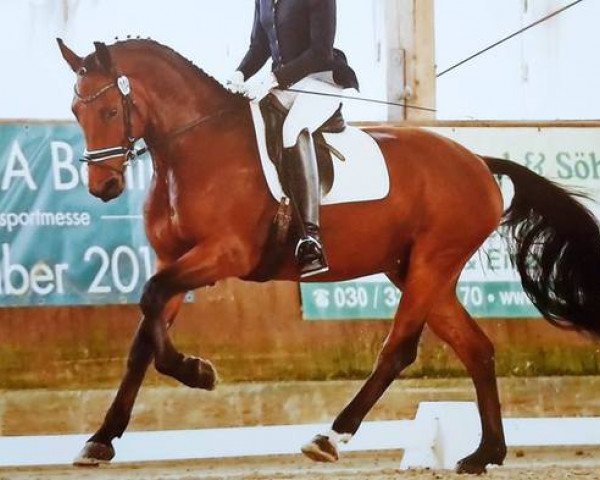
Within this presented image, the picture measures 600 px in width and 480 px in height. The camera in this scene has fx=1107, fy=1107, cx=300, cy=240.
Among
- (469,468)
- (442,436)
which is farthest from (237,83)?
(469,468)

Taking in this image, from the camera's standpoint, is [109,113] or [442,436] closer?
[109,113]

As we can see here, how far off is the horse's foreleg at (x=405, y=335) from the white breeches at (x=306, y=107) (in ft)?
2.03

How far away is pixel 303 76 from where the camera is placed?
381cm

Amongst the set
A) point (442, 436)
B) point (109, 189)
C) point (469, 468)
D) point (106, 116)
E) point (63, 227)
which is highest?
point (106, 116)

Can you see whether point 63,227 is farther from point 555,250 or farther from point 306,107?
point 555,250

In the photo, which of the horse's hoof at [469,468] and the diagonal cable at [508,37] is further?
the diagonal cable at [508,37]

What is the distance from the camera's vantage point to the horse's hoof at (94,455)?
12.7 feet

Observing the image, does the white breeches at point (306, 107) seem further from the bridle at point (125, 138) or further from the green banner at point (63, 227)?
the green banner at point (63, 227)

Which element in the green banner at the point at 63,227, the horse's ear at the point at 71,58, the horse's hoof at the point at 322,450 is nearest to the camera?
the horse's ear at the point at 71,58

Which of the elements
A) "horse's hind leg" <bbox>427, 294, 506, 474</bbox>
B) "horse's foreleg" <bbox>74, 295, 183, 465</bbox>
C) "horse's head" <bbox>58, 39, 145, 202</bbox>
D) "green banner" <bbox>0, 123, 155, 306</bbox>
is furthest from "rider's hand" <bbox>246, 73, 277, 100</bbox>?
"horse's hind leg" <bbox>427, 294, 506, 474</bbox>

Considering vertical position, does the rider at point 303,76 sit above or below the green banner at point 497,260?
above

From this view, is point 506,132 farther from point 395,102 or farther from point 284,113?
point 284,113

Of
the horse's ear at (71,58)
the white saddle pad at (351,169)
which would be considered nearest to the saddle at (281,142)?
the white saddle pad at (351,169)

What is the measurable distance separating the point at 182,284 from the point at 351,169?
75 centimetres
